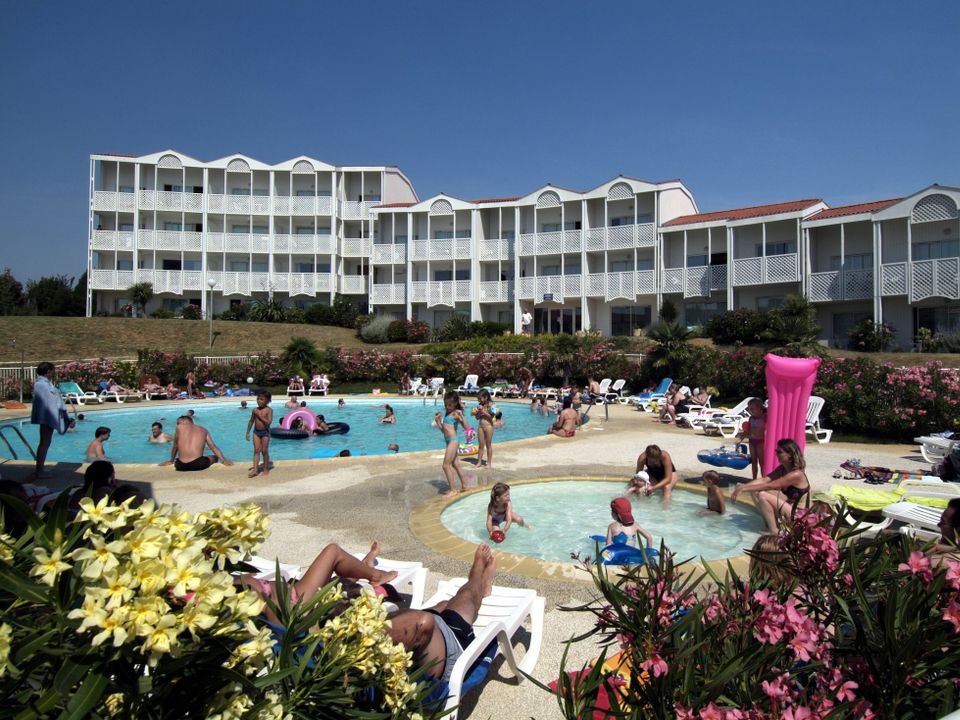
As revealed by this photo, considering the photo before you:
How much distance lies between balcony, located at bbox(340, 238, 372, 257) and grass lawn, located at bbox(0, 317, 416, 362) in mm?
8415

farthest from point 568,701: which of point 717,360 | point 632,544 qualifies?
point 717,360

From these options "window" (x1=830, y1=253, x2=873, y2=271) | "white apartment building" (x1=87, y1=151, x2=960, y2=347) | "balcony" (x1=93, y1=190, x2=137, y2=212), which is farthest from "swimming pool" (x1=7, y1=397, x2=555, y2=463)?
"balcony" (x1=93, y1=190, x2=137, y2=212)

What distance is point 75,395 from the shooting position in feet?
71.4

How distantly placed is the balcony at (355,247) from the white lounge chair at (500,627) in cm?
4269

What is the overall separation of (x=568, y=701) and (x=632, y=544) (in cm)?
476

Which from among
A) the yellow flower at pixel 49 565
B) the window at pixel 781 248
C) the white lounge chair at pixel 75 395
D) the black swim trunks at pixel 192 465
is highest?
the window at pixel 781 248

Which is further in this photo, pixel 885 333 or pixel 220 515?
pixel 885 333

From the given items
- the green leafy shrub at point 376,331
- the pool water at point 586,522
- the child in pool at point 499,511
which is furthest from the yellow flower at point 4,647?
the green leafy shrub at point 376,331

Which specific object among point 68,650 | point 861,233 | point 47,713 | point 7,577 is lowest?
point 47,713

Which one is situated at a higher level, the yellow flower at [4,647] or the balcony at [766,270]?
the balcony at [766,270]

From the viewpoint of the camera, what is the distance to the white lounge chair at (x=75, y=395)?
21.6 meters

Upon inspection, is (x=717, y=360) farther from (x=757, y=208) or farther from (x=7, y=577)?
(x=7, y=577)

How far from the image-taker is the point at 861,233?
99.8ft

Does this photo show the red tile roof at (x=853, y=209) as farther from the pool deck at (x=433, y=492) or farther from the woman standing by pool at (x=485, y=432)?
the woman standing by pool at (x=485, y=432)
